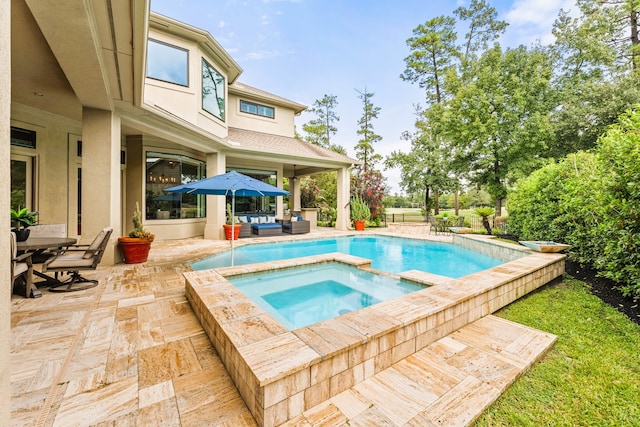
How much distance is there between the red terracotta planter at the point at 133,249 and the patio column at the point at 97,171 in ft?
1.61

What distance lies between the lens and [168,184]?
9.98m

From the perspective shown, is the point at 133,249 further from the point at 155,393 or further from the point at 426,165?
the point at 426,165

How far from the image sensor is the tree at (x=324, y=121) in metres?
26.9

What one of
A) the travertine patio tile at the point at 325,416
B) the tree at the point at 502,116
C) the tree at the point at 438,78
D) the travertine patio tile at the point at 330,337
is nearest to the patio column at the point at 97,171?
the travertine patio tile at the point at 330,337

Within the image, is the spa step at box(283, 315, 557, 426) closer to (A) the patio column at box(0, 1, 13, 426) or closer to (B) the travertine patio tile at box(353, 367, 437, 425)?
(B) the travertine patio tile at box(353, 367, 437, 425)

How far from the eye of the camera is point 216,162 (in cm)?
1012

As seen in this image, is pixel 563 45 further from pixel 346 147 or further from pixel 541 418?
pixel 541 418

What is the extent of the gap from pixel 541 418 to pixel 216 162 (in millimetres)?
10366

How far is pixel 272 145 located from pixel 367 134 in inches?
526

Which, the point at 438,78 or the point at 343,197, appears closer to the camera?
the point at 343,197

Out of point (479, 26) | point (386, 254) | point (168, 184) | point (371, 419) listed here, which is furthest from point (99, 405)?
point (479, 26)

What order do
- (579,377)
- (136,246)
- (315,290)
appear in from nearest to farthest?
(579,377), (315,290), (136,246)

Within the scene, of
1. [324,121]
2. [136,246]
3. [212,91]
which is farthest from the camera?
[324,121]

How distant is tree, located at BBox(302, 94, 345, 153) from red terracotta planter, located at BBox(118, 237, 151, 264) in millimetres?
22130
